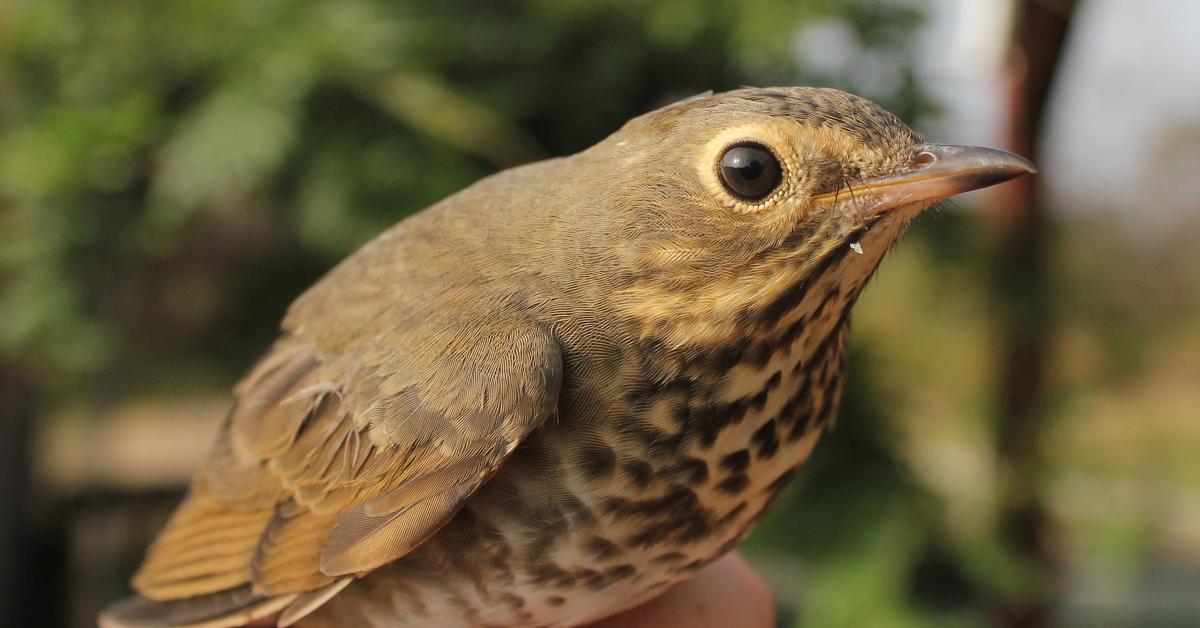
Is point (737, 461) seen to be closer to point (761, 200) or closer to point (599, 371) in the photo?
point (599, 371)

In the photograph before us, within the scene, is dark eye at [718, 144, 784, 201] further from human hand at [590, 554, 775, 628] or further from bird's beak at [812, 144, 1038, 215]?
human hand at [590, 554, 775, 628]

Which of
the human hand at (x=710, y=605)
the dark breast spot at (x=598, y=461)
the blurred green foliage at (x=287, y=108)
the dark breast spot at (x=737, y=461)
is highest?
the blurred green foliage at (x=287, y=108)

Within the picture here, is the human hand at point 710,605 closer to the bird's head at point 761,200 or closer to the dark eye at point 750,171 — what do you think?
the bird's head at point 761,200

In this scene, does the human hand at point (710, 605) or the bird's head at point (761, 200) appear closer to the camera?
the bird's head at point (761, 200)

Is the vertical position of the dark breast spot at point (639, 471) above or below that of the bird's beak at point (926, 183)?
below

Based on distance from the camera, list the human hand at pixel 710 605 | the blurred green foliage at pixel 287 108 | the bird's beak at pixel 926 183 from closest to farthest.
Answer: the bird's beak at pixel 926 183
the human hand at pixel 710 605
the blurred green foliage at pixel 287 108

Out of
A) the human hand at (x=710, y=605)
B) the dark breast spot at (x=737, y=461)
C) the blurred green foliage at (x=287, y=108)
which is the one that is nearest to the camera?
the dark breast spot at (x=737, y=461)

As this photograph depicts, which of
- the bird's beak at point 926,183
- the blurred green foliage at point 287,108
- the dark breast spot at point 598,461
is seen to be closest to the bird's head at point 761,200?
the bird's beak at point 926,183

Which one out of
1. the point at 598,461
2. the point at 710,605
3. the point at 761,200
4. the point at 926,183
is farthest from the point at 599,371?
the point at 710,605
